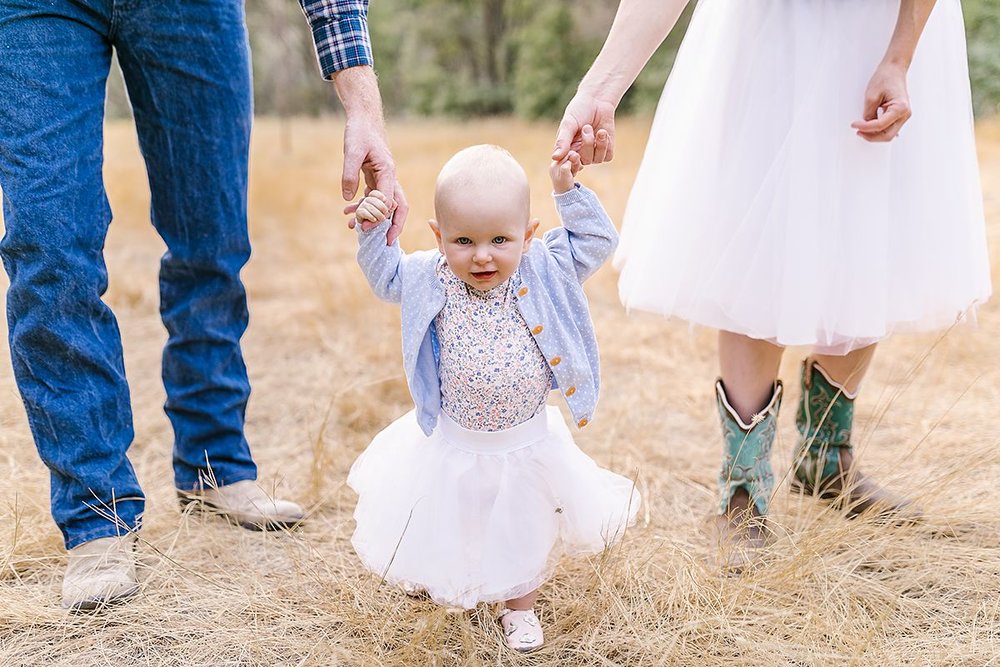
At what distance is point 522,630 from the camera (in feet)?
5.76

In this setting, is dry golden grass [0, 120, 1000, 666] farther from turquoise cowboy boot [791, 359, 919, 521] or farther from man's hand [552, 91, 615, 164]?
man's hand [552, 91, 615, 164]

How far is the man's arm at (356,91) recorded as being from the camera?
1706 millimetres

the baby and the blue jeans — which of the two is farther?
the blue jeans

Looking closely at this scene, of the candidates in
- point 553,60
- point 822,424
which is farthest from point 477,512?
point 553,60

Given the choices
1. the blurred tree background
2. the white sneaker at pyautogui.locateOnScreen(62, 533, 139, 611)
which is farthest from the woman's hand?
the blurred tree background

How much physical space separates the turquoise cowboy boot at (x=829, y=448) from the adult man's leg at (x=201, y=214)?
4.11 ft

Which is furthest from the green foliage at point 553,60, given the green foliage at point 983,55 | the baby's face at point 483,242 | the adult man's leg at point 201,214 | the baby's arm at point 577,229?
the baby's face at point 483,242

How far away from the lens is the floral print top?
1632 mm

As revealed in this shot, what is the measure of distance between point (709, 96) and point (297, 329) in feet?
8.28

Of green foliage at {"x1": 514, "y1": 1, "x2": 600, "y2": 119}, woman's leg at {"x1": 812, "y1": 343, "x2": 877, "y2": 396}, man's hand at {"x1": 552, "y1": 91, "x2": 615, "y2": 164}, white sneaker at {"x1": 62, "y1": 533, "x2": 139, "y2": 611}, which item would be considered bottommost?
green foliage at {"x1": 514, "y1": 1, "x2": 600, "y2": 119}

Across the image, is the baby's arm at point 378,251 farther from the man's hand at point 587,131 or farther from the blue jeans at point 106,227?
the blue jeans at point 106,227

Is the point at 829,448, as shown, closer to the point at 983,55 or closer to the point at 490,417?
the point at 490,417

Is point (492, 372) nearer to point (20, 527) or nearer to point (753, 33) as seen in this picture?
point (753, 33)

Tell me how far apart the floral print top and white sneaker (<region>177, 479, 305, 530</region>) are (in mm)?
763
